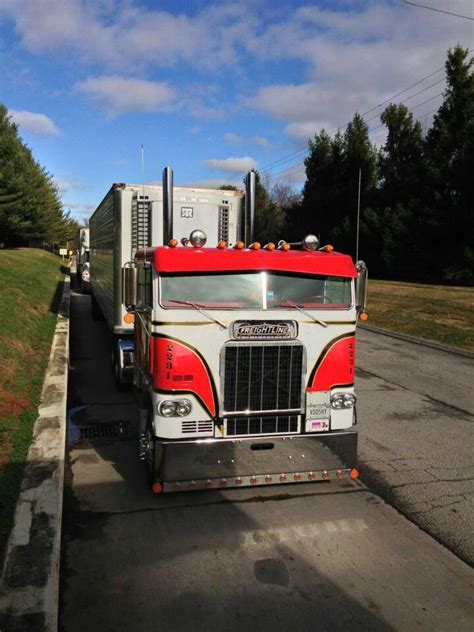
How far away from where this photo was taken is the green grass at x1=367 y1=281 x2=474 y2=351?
49.3 feet

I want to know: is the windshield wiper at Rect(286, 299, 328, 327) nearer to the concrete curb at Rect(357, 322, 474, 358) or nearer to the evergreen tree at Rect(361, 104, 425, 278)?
the concrete curb at Rect(357, 322, 474, 358)

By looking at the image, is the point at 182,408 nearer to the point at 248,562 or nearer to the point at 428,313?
the point at 248,562

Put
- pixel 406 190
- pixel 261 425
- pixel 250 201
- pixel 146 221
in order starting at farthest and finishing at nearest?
pixel 406 190
pixel 146 221
pixel 250 201
pixel 261 425

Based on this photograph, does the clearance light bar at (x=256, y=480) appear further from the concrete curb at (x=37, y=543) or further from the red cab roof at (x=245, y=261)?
the red cab roof at (x=245, y=261)

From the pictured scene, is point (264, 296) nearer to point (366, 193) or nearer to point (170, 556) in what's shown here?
point (170, 556)

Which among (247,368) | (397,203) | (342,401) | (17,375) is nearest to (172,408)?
(247,368)

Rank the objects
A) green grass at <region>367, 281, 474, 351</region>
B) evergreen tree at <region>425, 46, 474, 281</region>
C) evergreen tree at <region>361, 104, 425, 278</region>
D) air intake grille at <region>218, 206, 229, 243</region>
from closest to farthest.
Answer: air intake grille at <region>218, 206, 229, 243</region> → green grass at <region>367, 281, 474, 351</region> → evergreen tree at <region>425, 46, 474, 281</region> → evergreen tree at <region>361, 104, 425, 278</region>

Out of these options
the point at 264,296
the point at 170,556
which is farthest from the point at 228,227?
the point at 170,556

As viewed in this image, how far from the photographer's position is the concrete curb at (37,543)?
3.13m

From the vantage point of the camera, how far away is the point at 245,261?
4.98 m

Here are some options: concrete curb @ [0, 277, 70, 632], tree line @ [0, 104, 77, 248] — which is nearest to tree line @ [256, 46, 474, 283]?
tree line @ [0, 104, 77, 248]

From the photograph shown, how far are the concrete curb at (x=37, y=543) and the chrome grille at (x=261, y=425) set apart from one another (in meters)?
1.63

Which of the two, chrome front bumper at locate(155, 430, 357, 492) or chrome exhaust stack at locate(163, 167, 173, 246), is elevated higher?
chrome exhaust stack at locate(163, 167, 173, 246)

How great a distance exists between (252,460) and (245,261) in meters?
1.85
